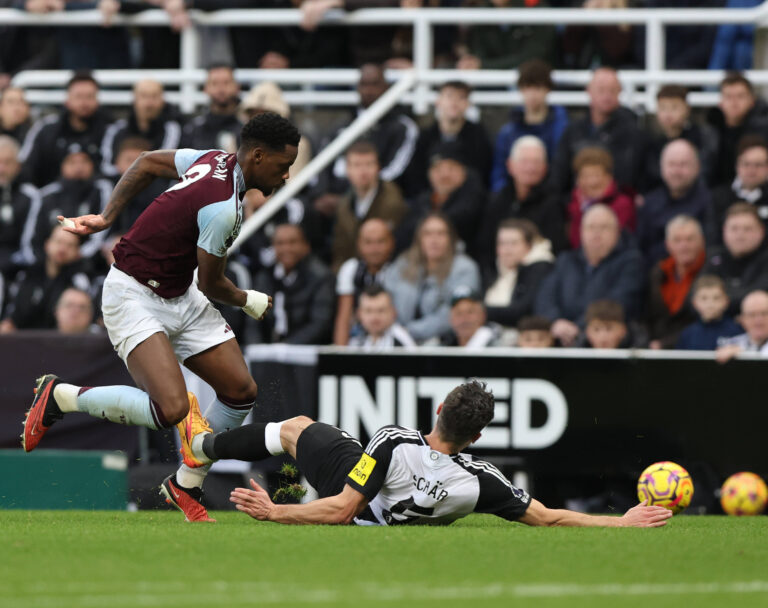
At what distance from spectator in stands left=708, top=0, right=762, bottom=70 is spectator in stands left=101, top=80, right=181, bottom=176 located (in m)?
5.24

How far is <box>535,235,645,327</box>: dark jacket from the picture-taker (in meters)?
12.1

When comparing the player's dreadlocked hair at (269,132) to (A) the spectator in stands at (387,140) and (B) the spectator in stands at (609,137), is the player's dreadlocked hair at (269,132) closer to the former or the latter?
(B) the spectator in stands at (609,137)

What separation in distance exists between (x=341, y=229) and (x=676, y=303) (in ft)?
10.2

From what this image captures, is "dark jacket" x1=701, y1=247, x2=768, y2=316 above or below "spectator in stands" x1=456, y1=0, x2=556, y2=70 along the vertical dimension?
below

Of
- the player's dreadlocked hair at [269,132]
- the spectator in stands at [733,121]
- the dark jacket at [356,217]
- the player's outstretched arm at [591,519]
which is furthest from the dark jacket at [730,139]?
the player's dreadlocked hair at [269,132]

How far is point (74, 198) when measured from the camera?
14234mm

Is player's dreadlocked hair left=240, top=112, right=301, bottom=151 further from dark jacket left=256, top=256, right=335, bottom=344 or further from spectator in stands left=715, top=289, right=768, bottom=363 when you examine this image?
dark jacket left=256, top=256, right=335, bottom=344

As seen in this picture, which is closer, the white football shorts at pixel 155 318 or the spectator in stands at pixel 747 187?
the white football shorts at pixel 155 318

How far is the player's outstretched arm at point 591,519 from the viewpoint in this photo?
8250mm

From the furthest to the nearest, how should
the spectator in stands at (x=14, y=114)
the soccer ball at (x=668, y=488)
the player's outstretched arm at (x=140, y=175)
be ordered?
the spectator in stands at (x=14, y=114)
the soccer ball at (x=668, y=488)
the player's outstretched arm at (x=140, y=175)

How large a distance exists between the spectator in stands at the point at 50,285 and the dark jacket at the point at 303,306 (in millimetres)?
1865

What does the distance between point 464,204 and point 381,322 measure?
5.39ft

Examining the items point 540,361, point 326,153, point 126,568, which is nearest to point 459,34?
point 326,153

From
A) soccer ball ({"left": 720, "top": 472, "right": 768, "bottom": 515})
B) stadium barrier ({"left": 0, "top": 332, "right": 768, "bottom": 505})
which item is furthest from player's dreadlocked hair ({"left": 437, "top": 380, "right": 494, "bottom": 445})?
soccer ball ({"left": 720, "top": 472, "right": 768, "bottom": 515})
